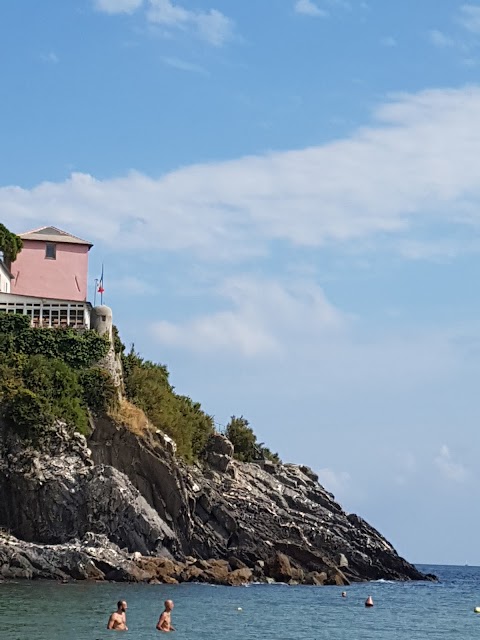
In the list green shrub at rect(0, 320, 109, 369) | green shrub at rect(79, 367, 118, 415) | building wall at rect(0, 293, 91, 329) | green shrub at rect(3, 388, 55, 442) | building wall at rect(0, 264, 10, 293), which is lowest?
green shrub at rect(3, 388, 55, 442)

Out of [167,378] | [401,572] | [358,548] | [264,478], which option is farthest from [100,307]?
[401,572]

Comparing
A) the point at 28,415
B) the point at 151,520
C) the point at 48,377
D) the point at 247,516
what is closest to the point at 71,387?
the point at 48,377

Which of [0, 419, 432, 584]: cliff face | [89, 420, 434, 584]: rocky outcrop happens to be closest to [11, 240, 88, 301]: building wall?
[89, 420, 434, 584]: rocky outcrop

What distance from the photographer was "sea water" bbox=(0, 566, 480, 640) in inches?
1455

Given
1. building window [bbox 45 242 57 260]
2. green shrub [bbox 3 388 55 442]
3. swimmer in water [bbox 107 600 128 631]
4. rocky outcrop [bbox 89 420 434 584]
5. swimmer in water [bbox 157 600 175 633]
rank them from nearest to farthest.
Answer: swimmer in water [bbox 107 600 128 631], swimmer in water [bbox 157 600 175 633], green shrub [bbox 3 388 55 442], rocky outcrop [bbox 89 420 434 584], building window [bbox 45 242 57 260]

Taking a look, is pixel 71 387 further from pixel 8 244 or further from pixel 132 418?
pixel 8 244

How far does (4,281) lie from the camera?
70.1 meters

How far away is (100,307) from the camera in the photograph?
2598 inches

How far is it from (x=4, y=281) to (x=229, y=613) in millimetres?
33550

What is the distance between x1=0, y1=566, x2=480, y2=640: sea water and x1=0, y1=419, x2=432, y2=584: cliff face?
7.59 feet

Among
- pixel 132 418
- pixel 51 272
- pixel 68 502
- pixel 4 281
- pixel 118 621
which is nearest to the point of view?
pixel 118 621

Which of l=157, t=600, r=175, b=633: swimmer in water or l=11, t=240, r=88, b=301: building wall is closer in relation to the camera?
l=157, t=600, r=175, b=633: swimmer in water

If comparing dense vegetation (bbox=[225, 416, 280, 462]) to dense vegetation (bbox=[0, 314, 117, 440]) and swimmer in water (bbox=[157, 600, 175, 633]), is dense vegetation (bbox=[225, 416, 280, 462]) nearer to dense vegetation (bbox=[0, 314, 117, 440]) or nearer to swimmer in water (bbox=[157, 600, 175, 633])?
dense vegetation (bbox=[0, 314, 117, 440])

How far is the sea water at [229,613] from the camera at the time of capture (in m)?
37.0
